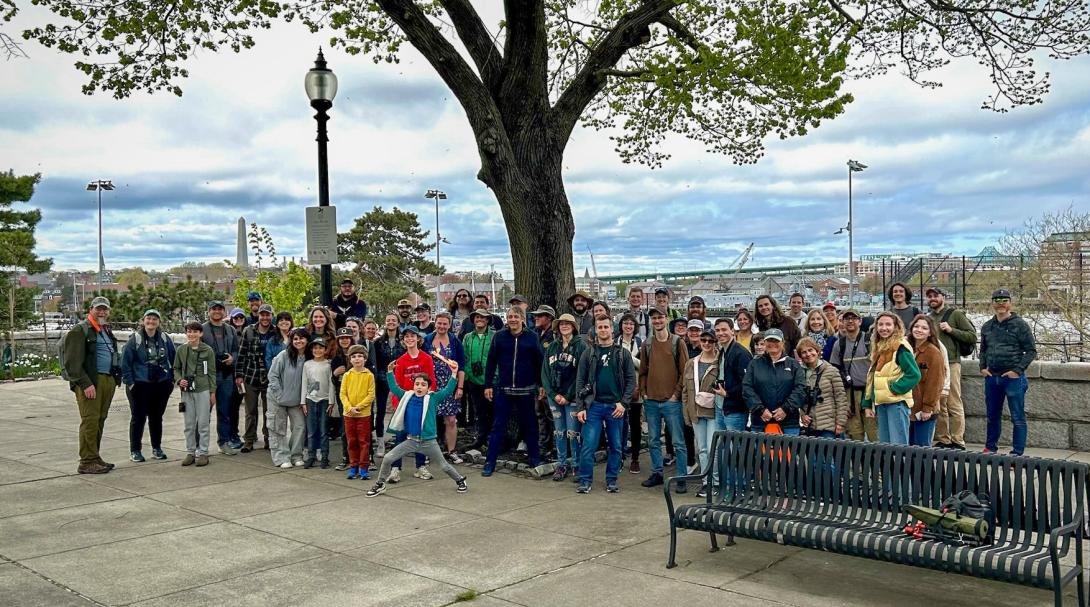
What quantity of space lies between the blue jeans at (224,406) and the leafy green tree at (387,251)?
4294 centimetres

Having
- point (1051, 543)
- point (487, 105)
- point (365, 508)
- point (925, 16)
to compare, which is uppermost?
point (925, 16)

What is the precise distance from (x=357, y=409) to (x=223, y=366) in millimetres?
2591

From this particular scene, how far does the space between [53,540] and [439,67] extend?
6758mm

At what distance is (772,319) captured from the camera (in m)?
9.29

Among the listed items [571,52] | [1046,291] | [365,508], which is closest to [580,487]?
[365,508]

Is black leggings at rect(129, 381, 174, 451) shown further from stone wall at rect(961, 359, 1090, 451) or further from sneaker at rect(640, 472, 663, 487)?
stone wall at rect(961, 359, 1090, 451)

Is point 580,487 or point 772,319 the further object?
point 772,319

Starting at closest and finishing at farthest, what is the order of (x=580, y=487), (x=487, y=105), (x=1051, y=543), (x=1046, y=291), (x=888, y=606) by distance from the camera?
(x=1051, y=543) < (x=888, y=606) < (x=580, y=487) < (x=487, y=105) < (x=1046, y=291)

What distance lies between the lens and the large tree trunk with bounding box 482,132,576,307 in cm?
1080

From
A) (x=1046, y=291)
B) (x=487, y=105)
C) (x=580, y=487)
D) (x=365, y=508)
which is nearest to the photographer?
(x=365, y=508)

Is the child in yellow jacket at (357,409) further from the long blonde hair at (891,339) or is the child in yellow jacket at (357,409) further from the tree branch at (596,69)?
the long blonde hair at (891,339)

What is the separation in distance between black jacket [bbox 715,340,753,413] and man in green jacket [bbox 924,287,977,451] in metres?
3.05

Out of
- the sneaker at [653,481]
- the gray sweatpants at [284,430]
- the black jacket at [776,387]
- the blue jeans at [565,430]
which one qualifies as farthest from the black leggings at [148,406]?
the black jacket at [776,387]

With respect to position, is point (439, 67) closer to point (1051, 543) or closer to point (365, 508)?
point (365, 508)
